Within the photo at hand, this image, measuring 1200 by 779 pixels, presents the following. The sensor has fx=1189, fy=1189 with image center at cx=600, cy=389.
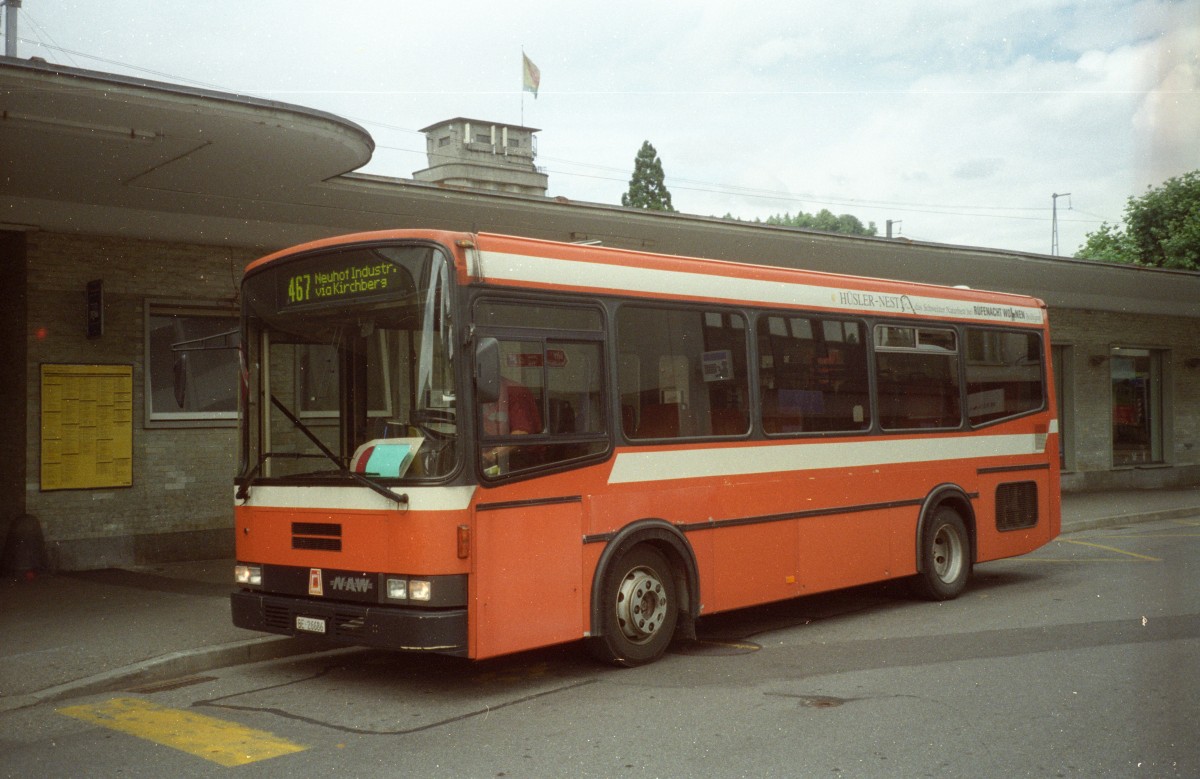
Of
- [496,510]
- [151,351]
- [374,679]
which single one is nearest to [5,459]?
[151,351]

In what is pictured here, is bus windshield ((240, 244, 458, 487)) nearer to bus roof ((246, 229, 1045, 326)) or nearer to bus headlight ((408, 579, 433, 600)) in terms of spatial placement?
bus roof ((246, 229, 1045, 326))

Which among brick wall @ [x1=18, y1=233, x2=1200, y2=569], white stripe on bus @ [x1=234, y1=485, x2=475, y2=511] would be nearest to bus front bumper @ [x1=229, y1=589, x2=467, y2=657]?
white stripe on bus @ [x1=234, y1=485, x2=475, y2=511]

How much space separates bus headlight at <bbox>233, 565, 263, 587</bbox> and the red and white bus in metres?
0.02

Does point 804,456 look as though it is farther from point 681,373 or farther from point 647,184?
point 647,184

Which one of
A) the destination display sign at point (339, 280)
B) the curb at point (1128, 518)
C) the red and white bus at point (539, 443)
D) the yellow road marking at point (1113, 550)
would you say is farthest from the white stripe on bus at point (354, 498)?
the curb at point (1128, 518)

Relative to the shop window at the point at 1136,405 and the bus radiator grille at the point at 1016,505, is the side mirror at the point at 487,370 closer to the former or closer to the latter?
the bus radiator grille at the point at 1016,505

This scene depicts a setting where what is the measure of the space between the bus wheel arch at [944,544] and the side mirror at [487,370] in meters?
5.44

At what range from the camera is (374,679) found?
26.5 ft

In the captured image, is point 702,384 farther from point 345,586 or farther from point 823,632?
point 345,586

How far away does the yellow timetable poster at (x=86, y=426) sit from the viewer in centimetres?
1270

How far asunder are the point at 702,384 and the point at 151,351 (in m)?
7.60

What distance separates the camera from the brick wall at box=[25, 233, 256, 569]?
41.6 ft

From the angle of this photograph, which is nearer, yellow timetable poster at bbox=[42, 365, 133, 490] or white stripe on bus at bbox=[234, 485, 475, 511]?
white stripe on bus at bbox=[234, 485, 475, 511]

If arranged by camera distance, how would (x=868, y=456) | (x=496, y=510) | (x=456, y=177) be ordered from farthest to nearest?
(x=456, y=177) < (x=868, y=456) < (x=496, y=510)
